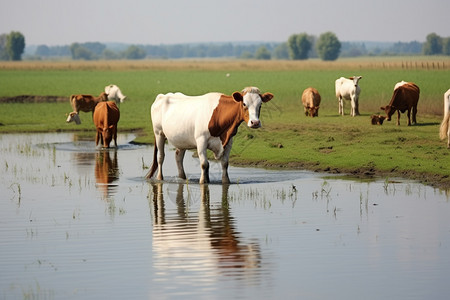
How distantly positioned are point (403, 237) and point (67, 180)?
9549mm

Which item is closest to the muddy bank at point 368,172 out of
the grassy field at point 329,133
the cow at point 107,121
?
the grassy field at point 329,133

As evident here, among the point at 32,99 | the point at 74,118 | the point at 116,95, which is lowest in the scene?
Answer: the point at 74,118

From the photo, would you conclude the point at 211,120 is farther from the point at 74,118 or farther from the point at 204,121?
the point at 74,118

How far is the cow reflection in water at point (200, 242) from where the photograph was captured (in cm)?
1211

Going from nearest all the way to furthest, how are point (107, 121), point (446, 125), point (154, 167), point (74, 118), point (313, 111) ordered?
point (154, 167) → point (446, 125) → point (107, 121) → point (313, 111) → point (74, 118)

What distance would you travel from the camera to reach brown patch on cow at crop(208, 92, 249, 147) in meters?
19.1

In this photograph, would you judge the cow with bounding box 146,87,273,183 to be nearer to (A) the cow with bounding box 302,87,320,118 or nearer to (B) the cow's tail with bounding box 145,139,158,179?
(B) the cow's tail with bounding box 145,139,158,179

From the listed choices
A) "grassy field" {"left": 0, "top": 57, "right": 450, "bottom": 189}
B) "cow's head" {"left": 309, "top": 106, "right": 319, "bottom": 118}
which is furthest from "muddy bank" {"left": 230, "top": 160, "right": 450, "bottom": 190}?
"cow's head" {"left": 309, "top": 106, "right": 319, "bottom": 118}

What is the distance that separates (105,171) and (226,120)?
5.04 m

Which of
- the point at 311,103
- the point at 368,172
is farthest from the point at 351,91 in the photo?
the point at 368,172

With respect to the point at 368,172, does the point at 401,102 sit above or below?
above

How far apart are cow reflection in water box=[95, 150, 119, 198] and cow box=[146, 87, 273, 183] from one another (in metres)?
1.76

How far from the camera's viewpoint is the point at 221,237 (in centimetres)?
1419

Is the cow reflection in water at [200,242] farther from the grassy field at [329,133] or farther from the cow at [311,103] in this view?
the cow at [311,103]
